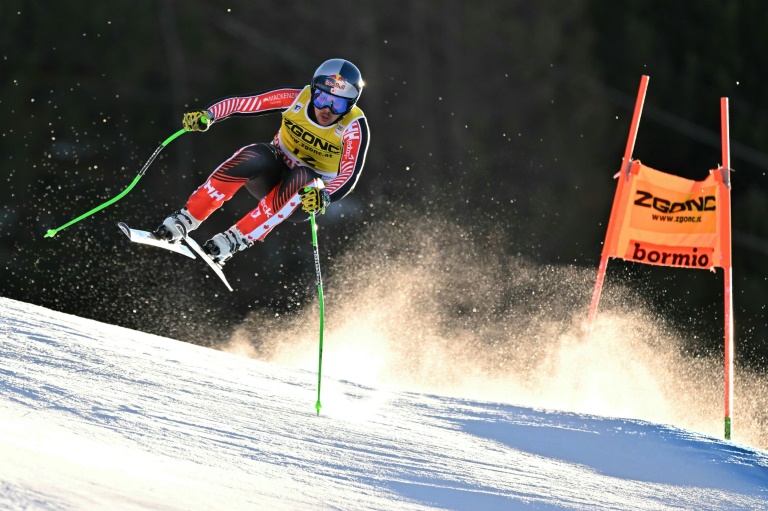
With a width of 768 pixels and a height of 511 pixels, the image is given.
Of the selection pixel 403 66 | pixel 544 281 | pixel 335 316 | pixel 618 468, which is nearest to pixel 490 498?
pixel 618 468

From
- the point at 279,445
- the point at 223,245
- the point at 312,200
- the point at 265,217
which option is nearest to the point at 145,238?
the point at 223,245

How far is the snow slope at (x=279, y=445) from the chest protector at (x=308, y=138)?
3.41ft

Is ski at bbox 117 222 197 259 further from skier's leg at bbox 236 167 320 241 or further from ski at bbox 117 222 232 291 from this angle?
skier's leg at bbox 236 167 320 241

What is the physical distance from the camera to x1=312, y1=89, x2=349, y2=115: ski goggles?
421 centimetres

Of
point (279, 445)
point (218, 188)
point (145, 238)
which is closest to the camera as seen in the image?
point (279, 445)

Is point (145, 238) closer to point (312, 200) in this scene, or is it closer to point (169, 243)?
point (169, 243)

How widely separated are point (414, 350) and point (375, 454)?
1044cm

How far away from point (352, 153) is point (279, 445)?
1592 millimetres

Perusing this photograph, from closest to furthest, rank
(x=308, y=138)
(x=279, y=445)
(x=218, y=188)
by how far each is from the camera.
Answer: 1. (x=279, y=445)
2. (x=218, y=188)
3. (x=308, y=138)

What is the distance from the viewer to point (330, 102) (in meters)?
4.23

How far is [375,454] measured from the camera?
330cm

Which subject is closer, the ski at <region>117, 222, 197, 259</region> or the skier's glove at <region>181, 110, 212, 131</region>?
the ski at <region>117, 222, 197, 259</region>

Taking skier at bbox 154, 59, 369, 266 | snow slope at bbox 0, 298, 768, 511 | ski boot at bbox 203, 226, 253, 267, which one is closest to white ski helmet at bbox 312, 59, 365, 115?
skier at bbox 154, 59, 369, 266

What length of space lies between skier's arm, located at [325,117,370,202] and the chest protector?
0.10 ft
